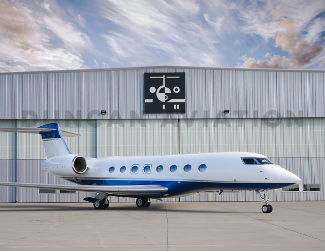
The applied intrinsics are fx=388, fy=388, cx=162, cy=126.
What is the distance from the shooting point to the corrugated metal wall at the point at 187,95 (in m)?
26.6

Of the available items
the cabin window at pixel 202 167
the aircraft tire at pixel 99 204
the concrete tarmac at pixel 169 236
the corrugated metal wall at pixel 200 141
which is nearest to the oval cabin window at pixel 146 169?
the aircraft tire at pixel 99 204

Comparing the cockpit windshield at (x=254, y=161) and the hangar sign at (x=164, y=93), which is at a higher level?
the hangar sign at (x=164, y=93)

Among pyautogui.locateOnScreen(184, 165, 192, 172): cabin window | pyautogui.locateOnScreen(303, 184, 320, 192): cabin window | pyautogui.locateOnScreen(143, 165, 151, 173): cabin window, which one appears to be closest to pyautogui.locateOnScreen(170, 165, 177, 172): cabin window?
pyautogui.locateOnScreen(184, 165, 192, 172): cabin window

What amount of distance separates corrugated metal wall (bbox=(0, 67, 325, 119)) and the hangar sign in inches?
13.9

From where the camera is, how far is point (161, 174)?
19719mm

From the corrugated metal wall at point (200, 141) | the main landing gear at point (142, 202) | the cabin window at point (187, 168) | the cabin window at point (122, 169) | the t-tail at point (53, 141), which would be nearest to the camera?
the cabin window at point (187, 168)

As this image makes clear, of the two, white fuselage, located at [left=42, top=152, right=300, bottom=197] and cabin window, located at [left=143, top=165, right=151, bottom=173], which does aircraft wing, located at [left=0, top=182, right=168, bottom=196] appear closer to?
white fuselage, located at [left=42, top=152, right=300, bottom=197]

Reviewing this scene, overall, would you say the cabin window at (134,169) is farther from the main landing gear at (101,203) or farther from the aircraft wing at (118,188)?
the main landing gear at (101,203)

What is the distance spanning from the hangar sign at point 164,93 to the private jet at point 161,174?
6.00 meters

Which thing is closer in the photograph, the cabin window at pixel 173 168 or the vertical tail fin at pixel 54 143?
the cabin window at pixel 173 168

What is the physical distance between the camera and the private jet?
17.1m

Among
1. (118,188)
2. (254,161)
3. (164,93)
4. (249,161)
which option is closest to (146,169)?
(118,188)

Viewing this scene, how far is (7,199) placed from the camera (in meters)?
27.0

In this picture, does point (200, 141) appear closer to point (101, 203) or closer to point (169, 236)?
point (101, 203)
